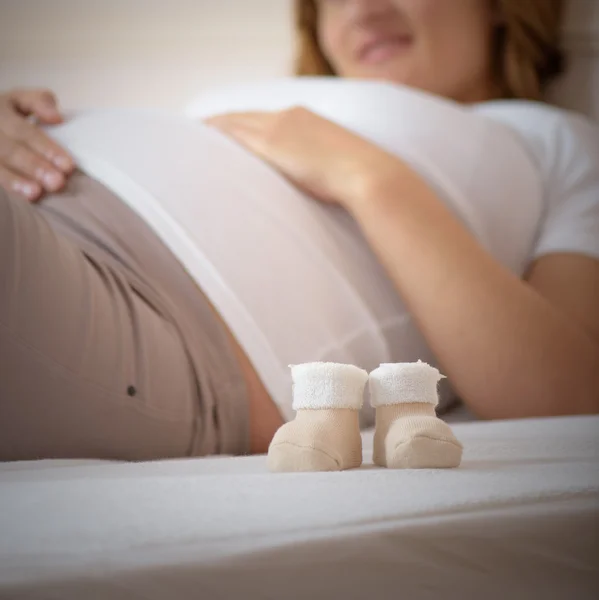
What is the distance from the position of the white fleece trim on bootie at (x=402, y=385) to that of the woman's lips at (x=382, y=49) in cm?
83

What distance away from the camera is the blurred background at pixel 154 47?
1223 millimetres

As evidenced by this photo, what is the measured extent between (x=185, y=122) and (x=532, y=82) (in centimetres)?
70

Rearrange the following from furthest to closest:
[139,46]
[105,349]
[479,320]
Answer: [139,46] < [479,320] < [105,349]

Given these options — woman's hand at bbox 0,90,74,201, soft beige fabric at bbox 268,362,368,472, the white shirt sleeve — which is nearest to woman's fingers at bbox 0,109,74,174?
woman's hand at bbox 0,90,74,201

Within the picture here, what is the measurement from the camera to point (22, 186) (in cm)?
70

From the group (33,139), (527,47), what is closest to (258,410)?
(33,139)

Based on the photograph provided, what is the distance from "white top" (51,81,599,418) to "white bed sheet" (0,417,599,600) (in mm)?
298

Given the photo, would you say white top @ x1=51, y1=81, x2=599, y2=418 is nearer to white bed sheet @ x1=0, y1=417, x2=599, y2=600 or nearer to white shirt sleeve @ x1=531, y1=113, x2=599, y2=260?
white shirt sleeve @ x1=531, y1=113, x2=599, y2=260

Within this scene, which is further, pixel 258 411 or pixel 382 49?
pixel 382 49

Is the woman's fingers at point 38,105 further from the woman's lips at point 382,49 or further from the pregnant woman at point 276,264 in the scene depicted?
the woman's lips at point 382,49

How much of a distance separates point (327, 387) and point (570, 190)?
631mm

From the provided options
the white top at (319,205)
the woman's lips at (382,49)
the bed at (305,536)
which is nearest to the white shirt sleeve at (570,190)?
the white top at (319,205)

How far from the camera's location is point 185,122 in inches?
32.2

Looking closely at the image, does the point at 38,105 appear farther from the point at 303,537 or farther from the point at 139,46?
the point at 303,537
